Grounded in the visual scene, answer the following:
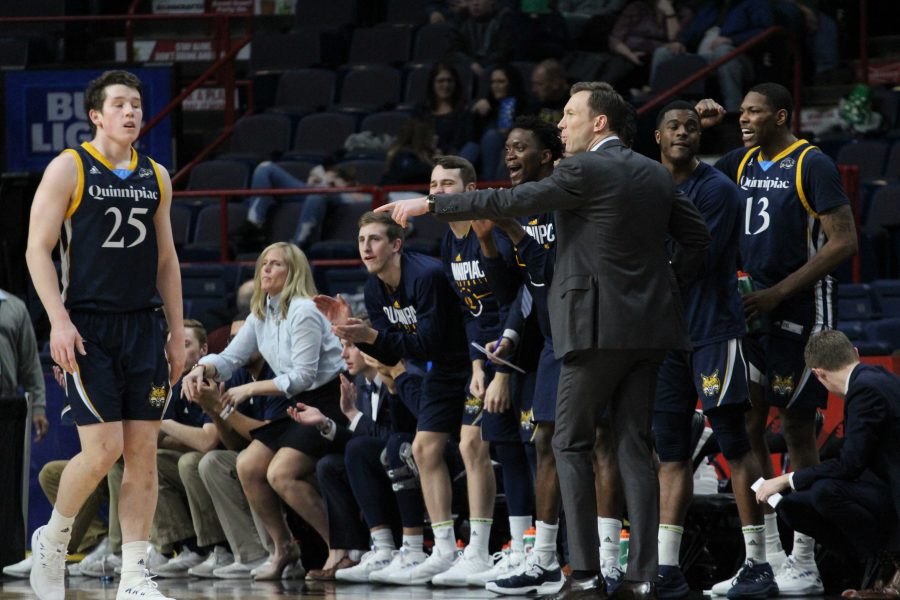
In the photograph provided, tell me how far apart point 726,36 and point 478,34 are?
2.52 m

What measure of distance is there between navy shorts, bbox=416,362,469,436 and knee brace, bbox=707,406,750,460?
5.13 feet

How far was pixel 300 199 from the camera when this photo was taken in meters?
12.6

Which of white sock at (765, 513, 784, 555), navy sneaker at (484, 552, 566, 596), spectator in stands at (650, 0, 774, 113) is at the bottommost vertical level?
navy sneaker at (484, 552, 566, 596)

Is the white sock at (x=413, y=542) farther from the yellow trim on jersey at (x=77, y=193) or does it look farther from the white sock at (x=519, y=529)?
the yellow trim on jersey at (x=77, y=193)

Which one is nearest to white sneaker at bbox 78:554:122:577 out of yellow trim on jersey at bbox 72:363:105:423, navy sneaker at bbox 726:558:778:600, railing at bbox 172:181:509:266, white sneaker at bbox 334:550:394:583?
white sneaker at bbox 334:550:394:583

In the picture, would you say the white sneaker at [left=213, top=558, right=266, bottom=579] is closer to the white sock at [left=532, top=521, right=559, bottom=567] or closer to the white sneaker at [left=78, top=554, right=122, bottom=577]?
the white sneaker at [left=78, top=554, right=122, bottom=577]

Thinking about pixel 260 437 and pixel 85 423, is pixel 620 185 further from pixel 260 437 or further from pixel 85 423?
pixel 260 437

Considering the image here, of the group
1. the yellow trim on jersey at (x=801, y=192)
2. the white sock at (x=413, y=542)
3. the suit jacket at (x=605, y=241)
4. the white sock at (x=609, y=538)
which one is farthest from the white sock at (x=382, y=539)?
the yellow trim on jersey at (x=801, y=192)

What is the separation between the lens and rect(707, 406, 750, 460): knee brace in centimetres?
625

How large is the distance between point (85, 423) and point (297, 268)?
251 cm

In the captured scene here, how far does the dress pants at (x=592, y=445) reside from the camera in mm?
5512

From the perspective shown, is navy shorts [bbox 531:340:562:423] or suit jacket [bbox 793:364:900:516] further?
navy shorts [bbox 531:340:562:423]

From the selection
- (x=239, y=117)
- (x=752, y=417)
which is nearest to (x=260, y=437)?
(x=752, y=417)

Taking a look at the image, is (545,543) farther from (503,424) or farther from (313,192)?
(313,192)
